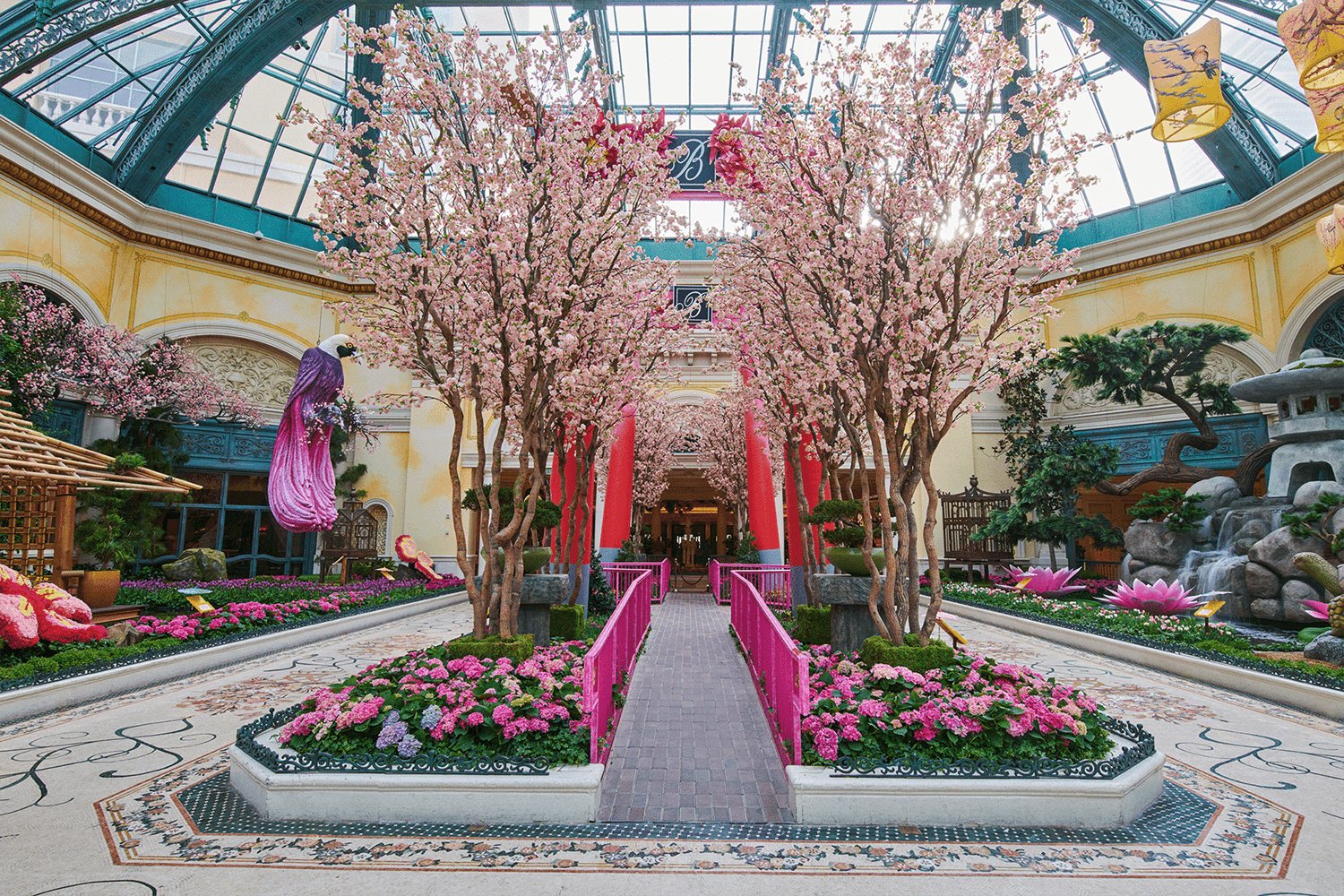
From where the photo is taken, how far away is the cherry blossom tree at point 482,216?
6.07 meters

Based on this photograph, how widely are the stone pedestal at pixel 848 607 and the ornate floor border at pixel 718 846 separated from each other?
343cm

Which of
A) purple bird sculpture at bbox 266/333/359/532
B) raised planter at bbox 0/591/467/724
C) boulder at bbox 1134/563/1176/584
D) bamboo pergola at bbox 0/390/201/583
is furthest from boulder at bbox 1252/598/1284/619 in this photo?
bamboo pergola at bbox 0/390/201/583

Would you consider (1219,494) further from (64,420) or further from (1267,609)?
(64,420)

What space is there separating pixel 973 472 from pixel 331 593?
710 inches

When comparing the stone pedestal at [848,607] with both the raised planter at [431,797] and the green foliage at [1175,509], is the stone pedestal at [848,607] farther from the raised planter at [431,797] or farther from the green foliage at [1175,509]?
the green foliage at [1175,509]

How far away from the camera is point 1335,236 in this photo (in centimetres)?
1065

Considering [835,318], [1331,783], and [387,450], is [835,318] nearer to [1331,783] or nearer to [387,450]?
[1331,783]

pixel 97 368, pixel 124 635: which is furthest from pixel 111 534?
pixel 124 635

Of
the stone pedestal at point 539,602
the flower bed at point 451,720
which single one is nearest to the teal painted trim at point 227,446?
the stone pedestal at point 539,602

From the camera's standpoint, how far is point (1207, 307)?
17609 millimetres

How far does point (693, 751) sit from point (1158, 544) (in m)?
12.3

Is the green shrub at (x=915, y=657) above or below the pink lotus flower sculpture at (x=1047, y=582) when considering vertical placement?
above

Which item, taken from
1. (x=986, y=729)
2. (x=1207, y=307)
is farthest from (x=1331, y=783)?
(x=1207, y=307)

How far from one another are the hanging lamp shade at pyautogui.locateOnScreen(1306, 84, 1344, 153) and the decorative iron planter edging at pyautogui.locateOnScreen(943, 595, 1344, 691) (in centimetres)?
729
